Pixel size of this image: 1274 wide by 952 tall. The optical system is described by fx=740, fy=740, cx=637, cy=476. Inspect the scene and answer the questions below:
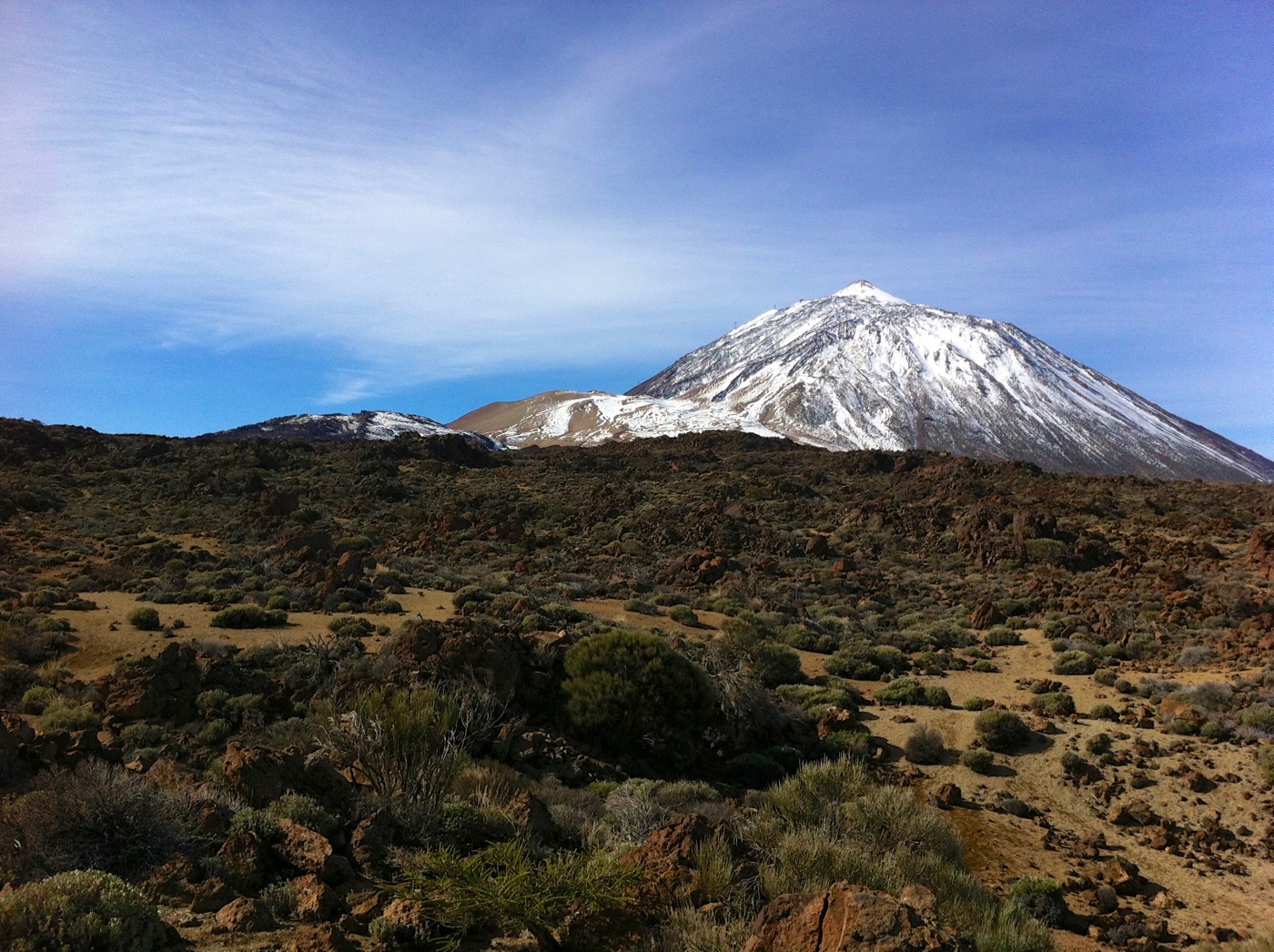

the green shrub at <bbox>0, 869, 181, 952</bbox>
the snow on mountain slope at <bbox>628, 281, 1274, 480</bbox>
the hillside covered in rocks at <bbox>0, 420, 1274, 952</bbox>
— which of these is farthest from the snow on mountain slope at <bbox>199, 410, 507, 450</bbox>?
the green shrub at <bbox>0, 869, 181, 952</bbox>

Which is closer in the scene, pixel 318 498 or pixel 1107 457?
pixel 318 498

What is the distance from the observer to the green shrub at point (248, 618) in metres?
14.5

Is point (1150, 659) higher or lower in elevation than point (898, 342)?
lower

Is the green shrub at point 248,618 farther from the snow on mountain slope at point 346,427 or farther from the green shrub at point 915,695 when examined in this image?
the snow on mountain slope at point 346,427

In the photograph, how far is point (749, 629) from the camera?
16.4 metres

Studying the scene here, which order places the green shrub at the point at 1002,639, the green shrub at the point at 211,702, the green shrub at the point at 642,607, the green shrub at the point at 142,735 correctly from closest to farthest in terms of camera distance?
1. the green shrub at the point at 142,735
2. the green shrub at the point at 211,702
3. the green shrub at the point at 1002,639
4. the green shrub at the point at 642,607

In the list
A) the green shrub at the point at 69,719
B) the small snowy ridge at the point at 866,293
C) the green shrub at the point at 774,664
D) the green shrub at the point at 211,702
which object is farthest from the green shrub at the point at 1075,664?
the small snowy ridge at the point at 866,293

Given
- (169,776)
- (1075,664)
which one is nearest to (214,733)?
(169,776)

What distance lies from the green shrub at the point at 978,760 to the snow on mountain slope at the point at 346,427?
6613cm

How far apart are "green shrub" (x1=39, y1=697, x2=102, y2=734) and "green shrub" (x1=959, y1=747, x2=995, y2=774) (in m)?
11.9

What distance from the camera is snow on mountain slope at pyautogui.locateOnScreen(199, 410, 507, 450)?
253ft

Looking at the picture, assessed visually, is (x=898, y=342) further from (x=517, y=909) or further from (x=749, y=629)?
(x=517, y=909)

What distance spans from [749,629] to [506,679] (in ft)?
23.5

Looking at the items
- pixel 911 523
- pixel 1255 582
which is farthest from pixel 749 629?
pixel 911 523
